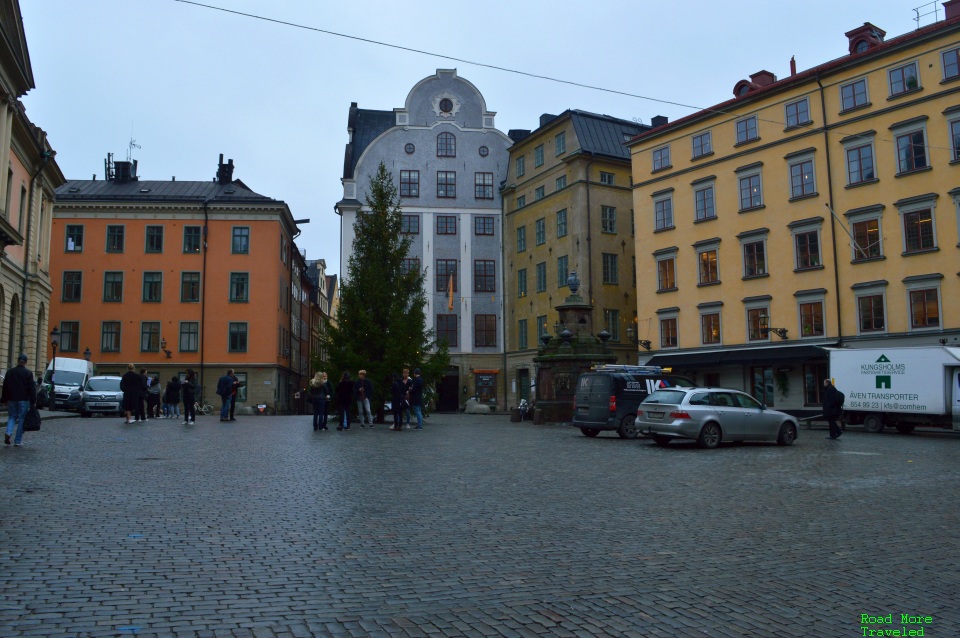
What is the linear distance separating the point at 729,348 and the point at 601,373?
19.8 metres

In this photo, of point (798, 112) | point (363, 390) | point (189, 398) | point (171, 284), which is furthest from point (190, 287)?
point (798, 112)

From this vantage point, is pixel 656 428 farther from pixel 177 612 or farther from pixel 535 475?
pixel 177 612

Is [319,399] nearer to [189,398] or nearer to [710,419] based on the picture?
[189,398]

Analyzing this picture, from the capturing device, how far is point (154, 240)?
54.5 m

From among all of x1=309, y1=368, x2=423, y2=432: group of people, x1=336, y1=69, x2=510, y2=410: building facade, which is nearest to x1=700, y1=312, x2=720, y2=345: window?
x1=336, y1=69, x2=510, y2=410: building facade

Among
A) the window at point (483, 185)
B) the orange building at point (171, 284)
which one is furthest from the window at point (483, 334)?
the orange building at point (171, 284)

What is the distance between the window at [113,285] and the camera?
53.7 metres

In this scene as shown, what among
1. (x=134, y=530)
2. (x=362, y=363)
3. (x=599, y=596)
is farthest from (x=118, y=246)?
(x=599, y=596)

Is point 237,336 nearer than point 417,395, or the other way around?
point 417,395

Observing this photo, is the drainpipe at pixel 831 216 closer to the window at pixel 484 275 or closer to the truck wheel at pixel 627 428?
the truck wheel at pixel 627 428

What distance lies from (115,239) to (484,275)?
25249 mm

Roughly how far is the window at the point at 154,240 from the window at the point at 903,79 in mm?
43605

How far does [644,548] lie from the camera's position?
7.27 metres

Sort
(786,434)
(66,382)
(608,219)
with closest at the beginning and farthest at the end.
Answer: (786,434) → (66,382) → (608,219)
